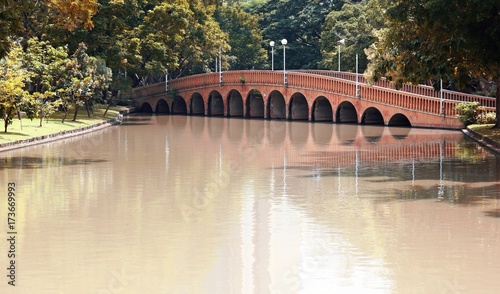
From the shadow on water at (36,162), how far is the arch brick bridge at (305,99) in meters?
25.2

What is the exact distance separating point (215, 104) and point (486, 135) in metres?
48.4

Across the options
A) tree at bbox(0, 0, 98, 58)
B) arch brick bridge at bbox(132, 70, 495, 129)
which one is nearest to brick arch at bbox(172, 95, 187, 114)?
arch brick bridge at bbox(132, 70, 495, 129)

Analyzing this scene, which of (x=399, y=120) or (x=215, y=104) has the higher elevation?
(x=215, y=104)

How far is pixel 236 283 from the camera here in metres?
14.2

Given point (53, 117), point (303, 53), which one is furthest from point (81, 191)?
point (303, 53)

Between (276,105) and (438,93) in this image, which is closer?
(438,93)

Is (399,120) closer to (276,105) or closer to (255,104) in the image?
(276,105)

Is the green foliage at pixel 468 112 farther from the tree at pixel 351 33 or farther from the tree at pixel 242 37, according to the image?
the tree at pixel 242 37

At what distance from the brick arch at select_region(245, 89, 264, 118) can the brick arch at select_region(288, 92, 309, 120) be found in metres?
7.24

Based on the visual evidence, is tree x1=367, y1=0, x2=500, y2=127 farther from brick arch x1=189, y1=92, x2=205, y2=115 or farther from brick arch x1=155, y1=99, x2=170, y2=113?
brick arch x1=155, y1=99, x2=170, y2=113

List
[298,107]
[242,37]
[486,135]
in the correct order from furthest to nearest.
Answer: [242,37], [298,107], [486,135]

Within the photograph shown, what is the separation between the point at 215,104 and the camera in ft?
290

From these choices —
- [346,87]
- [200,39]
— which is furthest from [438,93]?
[200,39]

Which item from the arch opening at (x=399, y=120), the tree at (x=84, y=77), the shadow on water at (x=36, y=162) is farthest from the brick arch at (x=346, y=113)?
the shadow on water at (x=36, y=162)
